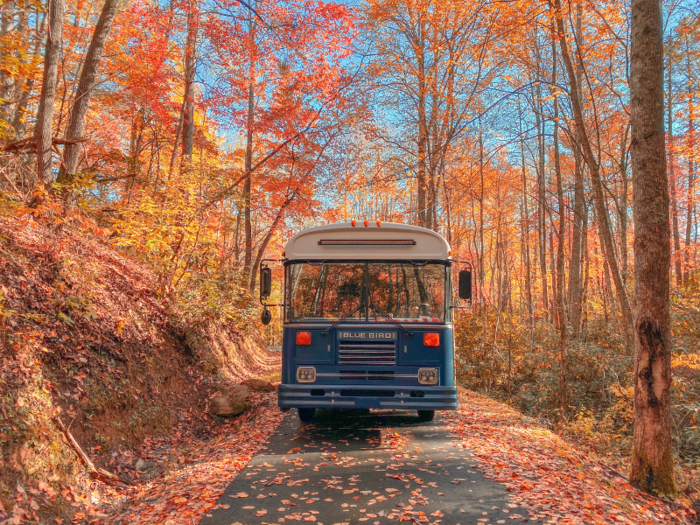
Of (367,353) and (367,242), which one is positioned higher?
(367,242)

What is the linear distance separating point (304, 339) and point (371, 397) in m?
1.24

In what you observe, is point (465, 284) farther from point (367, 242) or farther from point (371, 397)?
point (371, 397)

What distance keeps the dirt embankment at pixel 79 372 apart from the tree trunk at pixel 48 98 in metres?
1.25

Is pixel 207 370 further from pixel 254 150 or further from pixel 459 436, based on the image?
pixel 254 150

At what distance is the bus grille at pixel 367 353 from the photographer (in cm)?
656

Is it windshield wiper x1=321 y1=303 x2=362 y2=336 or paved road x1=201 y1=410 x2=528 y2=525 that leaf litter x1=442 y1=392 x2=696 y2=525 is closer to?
paved road x1=201 y1=410 x2=528 y2=525

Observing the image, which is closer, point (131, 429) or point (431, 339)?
point (431, 339)

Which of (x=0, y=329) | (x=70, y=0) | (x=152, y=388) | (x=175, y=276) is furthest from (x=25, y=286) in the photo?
(x=70, y=0)

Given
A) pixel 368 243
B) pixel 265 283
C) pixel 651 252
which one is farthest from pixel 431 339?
pixel 651 252

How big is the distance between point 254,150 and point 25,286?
13567 mm

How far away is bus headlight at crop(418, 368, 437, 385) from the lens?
6.53 meters

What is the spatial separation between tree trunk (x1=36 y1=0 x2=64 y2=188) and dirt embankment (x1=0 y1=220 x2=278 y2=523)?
125cm

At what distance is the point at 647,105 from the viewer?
528cm

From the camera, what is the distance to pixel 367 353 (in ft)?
21.6
